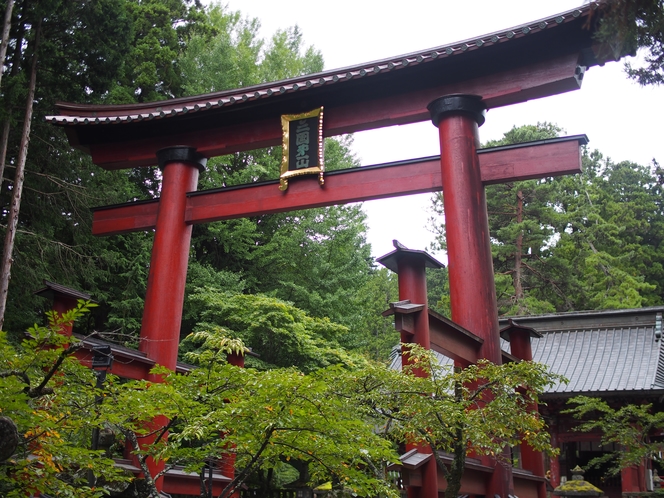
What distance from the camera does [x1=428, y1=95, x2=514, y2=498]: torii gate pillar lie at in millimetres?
7477

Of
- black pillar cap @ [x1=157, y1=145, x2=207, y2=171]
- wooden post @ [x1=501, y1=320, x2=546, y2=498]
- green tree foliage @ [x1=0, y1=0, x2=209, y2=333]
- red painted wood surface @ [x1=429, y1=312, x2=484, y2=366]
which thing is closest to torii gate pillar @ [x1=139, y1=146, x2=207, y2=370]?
black pillar cap @ [x1=157, y1=145, x2=207, y2=171]

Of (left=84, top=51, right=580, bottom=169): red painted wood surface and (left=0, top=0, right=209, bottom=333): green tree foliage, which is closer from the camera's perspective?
(left=84, top=51, right=580, bottom=169): red painted wood surface

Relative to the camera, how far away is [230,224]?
767 inches

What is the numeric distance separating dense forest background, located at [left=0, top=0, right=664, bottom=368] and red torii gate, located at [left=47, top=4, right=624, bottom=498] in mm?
1878

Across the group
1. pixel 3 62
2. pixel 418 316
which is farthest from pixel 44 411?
pixel 3 62

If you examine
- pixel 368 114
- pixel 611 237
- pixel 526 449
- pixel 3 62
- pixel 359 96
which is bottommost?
pixel 526 449

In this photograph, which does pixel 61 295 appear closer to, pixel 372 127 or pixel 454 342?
pixel 454 342

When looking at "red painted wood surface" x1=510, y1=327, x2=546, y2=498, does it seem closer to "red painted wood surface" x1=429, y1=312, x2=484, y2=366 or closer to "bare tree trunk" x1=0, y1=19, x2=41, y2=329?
"red painted wood surface" x1=429, y1=312, x2=484, y2=366

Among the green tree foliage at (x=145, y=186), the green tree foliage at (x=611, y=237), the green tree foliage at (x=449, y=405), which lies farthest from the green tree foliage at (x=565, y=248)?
the green tree foliage at (x=449, y=405)

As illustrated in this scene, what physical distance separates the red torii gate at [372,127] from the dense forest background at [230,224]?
188cm

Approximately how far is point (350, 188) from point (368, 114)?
1253 mm

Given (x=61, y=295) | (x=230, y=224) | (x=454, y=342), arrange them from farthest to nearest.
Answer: (x=230, y=224) < (x=61, y=295) < (x=454, y=342)

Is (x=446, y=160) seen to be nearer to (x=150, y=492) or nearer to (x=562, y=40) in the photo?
(x=562, y=40)

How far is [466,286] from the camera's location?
25.1ft
